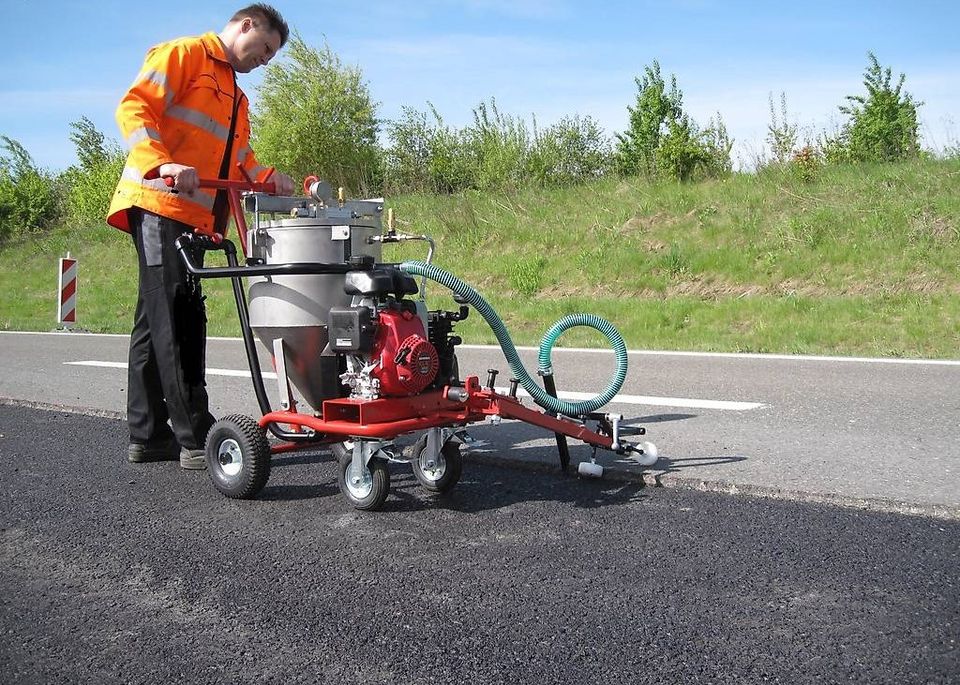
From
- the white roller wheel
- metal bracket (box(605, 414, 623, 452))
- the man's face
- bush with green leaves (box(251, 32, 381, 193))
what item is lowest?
the white roller wheel

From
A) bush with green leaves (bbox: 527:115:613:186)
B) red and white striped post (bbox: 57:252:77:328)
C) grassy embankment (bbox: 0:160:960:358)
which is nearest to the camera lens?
grassy embankment (bbox: 0:160:960:358)

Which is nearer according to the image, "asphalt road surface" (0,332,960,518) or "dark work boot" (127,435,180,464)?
"asphalt road surface" (0,332,960,518)

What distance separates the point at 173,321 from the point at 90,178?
87.5ft

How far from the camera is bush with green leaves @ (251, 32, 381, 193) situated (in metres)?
21.7

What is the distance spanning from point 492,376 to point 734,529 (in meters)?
1.11

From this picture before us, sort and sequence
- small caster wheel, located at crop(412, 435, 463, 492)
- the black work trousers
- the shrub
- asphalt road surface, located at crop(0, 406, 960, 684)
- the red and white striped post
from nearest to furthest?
asphalt road surface, located at crop(0, 406, 960, 684) → small caster wheel, located at crop(412, 435, 463, 492) → the black work trousers → the shrub → the red and white striped post

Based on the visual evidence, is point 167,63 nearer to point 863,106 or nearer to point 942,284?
point 942,284

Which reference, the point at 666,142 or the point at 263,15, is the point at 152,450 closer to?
the point at 263,15

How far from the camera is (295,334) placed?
3.84 meters

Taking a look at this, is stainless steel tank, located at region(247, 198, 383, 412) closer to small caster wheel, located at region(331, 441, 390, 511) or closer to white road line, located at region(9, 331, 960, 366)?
small caster wheel, located at region(331, 441, 390, 511)

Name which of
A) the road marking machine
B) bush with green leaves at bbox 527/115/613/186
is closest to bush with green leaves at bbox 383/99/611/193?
bush with green leaves at bbox 527/115/613/186

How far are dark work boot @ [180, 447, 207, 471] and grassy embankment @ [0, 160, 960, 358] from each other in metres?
5.26

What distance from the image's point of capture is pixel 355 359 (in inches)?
142

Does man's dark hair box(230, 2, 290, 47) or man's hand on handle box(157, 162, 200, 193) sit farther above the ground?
man's dark hair box(230, 2, 290, 47)
